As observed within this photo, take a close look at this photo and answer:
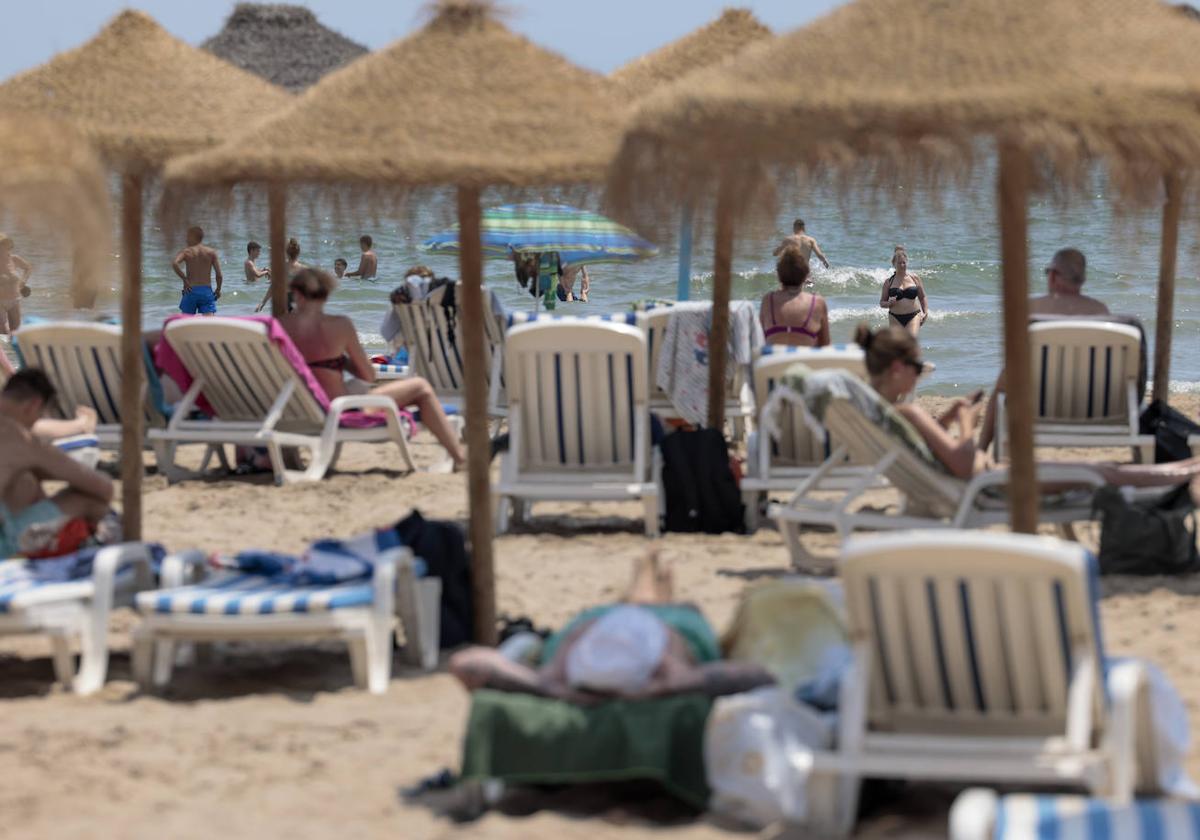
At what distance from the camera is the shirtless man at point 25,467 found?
574cm

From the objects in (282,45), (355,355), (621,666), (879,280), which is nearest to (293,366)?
(355,355)

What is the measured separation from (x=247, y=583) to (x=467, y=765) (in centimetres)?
156

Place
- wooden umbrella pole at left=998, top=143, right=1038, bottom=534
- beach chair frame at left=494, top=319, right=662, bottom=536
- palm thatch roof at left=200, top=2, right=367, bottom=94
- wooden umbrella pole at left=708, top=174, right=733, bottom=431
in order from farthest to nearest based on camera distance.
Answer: palm thatch roof at left=200, top=2, right=367, bottom=94 → wooden umbrella pole at left=708, top=174, right=733, bottom=431 → beach chair frame at left=494, top=319, right=662, bottom=536 → wooden umbrella pole at left=998, top=143, right=1038, bottom=534

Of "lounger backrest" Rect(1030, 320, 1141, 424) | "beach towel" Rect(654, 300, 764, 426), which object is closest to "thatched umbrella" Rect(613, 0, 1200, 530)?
"lounger backrest" Rect(1030, 320, 1141, 424)

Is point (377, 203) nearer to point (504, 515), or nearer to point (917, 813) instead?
point (504, 515)

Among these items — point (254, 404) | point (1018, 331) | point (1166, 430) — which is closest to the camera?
point (1018, 331)

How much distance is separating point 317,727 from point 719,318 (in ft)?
11.8

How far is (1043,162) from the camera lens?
712 centimetres

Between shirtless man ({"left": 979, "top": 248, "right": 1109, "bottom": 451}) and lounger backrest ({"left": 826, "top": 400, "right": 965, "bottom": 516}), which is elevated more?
shirtless man ({"left": 979, "top": 248, "right": 1109, "bottom": 451})

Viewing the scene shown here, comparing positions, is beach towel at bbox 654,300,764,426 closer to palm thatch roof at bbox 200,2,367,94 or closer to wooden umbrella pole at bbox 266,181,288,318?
wooden umbrella pole at bbox 266,181,288,318

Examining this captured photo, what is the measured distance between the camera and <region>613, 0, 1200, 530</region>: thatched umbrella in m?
4.48

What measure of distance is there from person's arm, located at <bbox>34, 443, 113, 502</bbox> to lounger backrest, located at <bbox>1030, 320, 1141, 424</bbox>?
3862mm

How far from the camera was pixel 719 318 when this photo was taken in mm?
8008

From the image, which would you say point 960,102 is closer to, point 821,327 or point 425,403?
point 425,403
